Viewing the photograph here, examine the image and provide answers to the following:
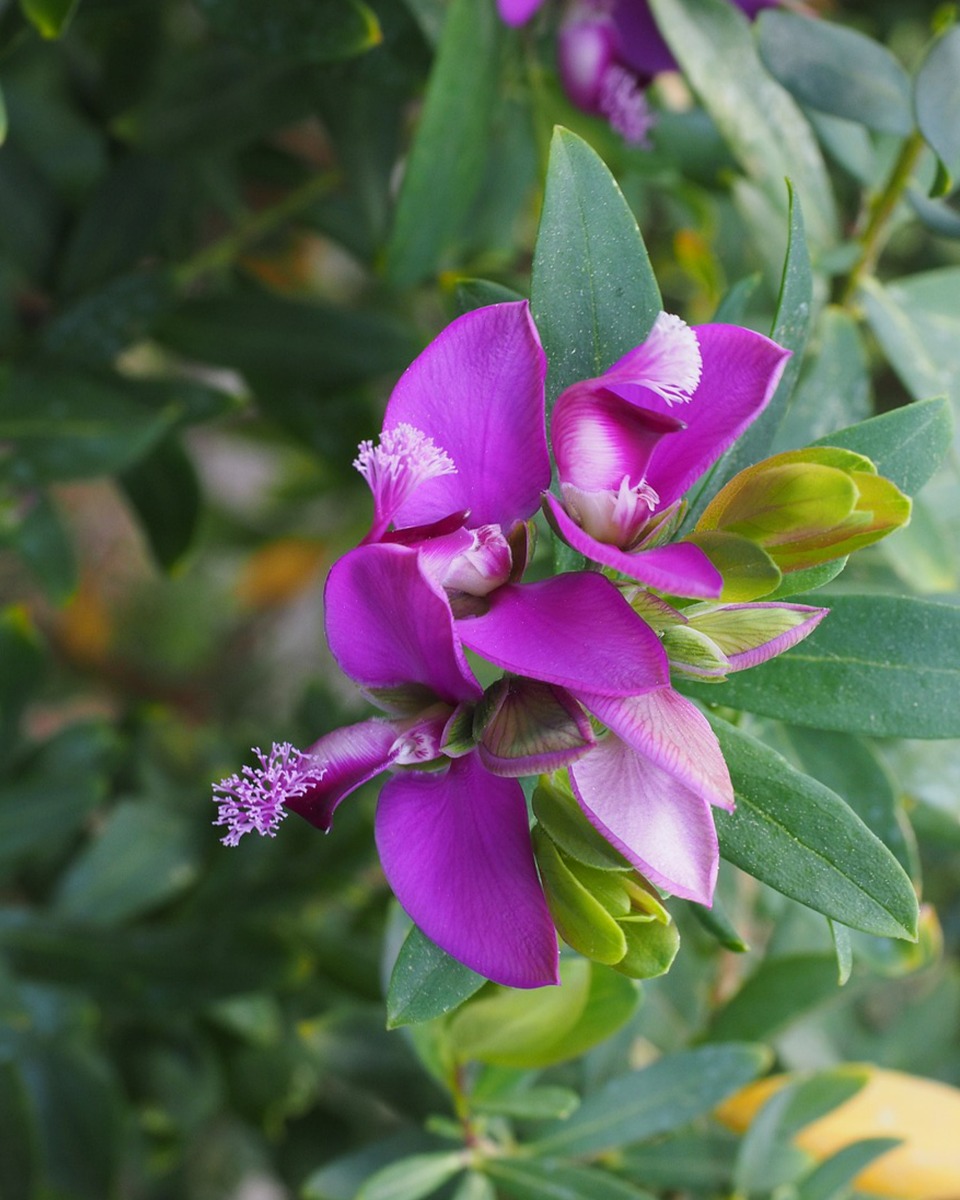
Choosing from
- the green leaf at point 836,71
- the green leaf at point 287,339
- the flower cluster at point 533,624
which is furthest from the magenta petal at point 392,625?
the green leaf at point 287,339

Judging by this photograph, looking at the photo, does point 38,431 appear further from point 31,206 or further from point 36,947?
point 36,947

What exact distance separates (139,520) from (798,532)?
1.03 meters

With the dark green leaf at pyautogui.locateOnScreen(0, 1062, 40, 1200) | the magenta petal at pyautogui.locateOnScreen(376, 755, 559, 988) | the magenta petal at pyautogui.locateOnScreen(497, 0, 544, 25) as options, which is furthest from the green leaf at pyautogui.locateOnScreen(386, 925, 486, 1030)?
the dark green leaf at pyautogui.locateOnScreen(0, 1062, 40, 1200)

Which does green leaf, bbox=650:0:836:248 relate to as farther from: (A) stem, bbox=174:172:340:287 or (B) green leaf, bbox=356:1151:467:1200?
(B) green leaf, bbox=356:1151:467:1200

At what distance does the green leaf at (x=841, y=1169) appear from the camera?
0.94m

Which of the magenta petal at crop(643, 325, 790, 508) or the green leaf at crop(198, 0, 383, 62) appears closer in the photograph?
the magenta petal at crop(643, 325, 790, 508)

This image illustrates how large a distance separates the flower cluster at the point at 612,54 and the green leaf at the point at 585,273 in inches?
16.0

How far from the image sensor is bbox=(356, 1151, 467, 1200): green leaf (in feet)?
2.73

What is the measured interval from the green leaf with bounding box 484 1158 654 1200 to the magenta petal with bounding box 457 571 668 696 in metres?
0.53

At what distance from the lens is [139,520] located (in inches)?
55.4

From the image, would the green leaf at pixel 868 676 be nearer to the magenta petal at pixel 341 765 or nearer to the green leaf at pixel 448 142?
the magenta petal at pixel 341 765

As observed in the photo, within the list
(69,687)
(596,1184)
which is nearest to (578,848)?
(596,1184)

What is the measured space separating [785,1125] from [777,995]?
0.11 meters

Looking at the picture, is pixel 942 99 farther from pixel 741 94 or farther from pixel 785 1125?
pixel 785 1125
